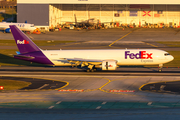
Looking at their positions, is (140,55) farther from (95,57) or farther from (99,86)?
(99,86)

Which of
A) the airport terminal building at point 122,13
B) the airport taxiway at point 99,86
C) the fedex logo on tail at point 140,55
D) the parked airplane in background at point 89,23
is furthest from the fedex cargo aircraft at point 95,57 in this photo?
the airport terminal building at point 122,13

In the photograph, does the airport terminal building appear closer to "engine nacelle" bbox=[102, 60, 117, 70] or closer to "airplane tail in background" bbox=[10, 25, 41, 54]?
"airplane tail in background" bbox=[10, 25, 41, 54]

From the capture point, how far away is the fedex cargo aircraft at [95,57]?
57406mm

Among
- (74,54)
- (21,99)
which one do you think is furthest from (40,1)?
(21,99)

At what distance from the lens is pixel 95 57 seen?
192ft

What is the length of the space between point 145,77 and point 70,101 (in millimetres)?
20258

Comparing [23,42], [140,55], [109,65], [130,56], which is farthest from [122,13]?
[109,65]

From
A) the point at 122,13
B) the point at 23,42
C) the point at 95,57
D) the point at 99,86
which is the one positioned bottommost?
the point at 99,86

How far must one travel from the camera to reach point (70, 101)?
121 feet

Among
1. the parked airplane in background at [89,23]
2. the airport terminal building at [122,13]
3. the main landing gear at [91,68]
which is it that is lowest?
the main landing gear at [91,68]

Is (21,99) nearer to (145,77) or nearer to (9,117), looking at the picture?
(9,117)

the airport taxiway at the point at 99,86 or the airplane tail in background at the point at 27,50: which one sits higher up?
the airplane tail in background at the point at 27,50

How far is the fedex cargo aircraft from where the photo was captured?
57406 millimetres

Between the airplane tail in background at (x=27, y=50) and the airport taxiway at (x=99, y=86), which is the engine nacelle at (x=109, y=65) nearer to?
the airport taxiway at (x=99, y=86)
